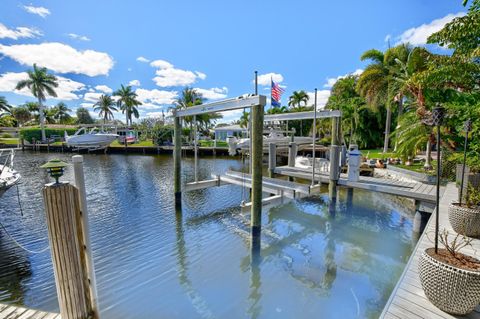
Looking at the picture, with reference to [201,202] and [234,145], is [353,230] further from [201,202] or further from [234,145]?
[234,145]

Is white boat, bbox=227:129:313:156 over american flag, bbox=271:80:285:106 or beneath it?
beneath

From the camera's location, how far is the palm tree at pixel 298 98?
4197cm

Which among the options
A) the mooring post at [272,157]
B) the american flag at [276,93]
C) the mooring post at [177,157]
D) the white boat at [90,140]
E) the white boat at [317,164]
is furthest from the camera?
the white boat at [90,140]

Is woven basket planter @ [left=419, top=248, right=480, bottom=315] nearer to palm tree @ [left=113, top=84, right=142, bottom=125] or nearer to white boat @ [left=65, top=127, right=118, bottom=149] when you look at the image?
white boat @ [left=65, top=127, right=118, bottom=149]

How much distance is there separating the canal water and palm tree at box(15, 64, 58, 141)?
41781mm

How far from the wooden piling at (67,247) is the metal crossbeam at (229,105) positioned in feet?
14.1

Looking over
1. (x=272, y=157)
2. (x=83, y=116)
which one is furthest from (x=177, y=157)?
(x=83, y=116)

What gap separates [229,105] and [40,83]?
2000 inches

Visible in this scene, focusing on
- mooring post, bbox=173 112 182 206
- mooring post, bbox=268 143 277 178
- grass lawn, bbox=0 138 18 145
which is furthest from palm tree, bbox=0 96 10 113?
mooring post, bbox=268 143 277 178

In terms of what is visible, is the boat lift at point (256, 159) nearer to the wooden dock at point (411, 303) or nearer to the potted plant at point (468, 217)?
the wooden dock at point (411, 303)

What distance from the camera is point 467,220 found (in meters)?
4.59

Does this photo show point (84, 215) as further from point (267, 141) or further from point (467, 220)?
point (267, 141)

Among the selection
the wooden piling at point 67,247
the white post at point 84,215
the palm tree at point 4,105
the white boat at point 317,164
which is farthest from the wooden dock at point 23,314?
the palm tree at point 4,105

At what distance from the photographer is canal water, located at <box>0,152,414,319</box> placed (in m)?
4.82
